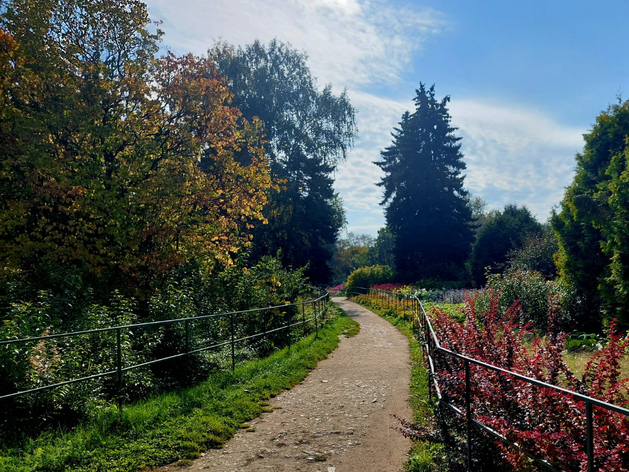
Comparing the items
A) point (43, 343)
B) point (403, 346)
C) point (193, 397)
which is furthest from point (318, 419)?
point (403, 346)

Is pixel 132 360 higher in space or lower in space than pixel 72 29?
lower

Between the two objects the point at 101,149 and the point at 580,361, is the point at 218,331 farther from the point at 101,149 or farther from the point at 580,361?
the point at 580,361

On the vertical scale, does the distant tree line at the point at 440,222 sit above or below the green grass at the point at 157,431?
above

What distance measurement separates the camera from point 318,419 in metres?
6.13

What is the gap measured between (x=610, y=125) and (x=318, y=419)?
38.4ft

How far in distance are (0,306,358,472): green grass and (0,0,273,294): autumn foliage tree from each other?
4838 millimetres

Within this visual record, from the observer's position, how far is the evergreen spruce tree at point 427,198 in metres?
37.2

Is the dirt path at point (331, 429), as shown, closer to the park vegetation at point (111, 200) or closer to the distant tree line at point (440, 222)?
the park vegetation at point (111, 200)

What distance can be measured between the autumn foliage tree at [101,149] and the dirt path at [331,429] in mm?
5542

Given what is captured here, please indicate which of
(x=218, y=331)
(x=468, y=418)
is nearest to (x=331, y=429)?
(x=468, y=418)

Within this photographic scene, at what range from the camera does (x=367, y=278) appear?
37062 millimetres

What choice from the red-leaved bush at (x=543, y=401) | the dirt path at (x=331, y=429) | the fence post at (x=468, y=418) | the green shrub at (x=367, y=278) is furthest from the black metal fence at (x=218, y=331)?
the green shrub at (x=367, y=278)

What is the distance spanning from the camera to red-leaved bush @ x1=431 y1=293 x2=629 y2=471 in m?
2.83

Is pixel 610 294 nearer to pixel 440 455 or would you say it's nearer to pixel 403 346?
pixel 403 346
